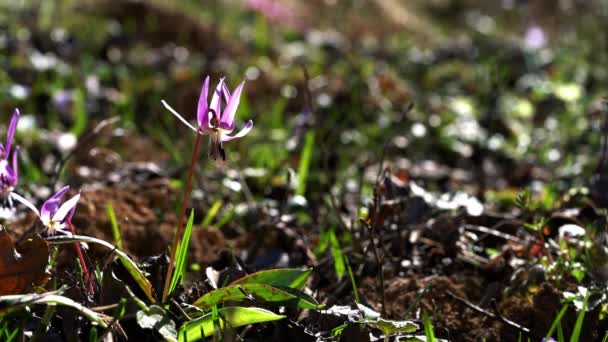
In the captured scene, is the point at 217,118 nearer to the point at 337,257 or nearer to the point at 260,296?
the point at 260,296

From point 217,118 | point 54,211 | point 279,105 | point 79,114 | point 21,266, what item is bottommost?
point 79,114

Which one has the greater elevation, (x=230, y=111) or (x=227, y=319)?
(x=230, y=111)

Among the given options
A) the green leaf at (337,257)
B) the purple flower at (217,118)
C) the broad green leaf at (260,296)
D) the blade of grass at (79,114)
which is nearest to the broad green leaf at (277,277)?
the broad green leaf at (260,296)

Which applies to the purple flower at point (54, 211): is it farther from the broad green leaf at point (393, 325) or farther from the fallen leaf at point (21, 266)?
the broad green leaf at point (393, 325)

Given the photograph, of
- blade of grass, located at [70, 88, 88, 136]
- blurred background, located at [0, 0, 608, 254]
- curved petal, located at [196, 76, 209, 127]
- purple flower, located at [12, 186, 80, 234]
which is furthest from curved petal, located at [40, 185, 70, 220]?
blade of grass, located at [70, 88, 88, 136]

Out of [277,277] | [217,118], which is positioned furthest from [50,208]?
[277,277]

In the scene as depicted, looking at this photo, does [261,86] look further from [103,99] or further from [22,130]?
[22,130]

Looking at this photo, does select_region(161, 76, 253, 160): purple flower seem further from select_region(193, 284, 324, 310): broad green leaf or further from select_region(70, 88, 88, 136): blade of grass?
select_region(70, 88, 88, 136): blade of grass
